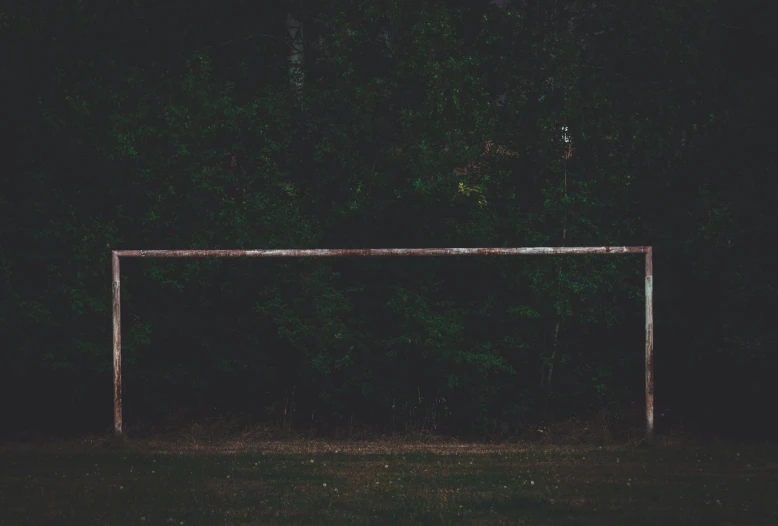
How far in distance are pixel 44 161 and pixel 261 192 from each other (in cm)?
300

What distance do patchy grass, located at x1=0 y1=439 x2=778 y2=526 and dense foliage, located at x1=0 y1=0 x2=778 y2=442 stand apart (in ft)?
7.72

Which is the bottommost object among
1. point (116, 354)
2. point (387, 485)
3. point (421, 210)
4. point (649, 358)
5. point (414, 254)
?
point (387, 485)

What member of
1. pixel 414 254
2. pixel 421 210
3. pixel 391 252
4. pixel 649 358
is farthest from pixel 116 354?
pixel 649 358

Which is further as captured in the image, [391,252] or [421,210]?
[421,210]

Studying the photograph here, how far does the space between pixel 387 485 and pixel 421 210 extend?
662cm

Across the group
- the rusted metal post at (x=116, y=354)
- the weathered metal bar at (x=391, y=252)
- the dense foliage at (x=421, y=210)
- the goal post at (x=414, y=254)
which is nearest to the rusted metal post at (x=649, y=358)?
the goal post at (x=414, y=254)

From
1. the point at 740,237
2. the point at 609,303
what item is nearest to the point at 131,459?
the point at 609,303

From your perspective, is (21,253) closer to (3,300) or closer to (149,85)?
(3,300)

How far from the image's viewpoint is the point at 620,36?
15.8 m

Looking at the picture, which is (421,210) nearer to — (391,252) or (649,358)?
(391,252)

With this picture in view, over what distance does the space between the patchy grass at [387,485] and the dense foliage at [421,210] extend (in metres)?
2.35

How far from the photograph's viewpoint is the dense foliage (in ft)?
49.9

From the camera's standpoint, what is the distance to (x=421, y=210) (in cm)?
1594

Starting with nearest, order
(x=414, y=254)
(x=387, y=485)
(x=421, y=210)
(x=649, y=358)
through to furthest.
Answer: (x=387, y=485), (x=649, y=358), (x=414, y=254), (x=421, y=210)
